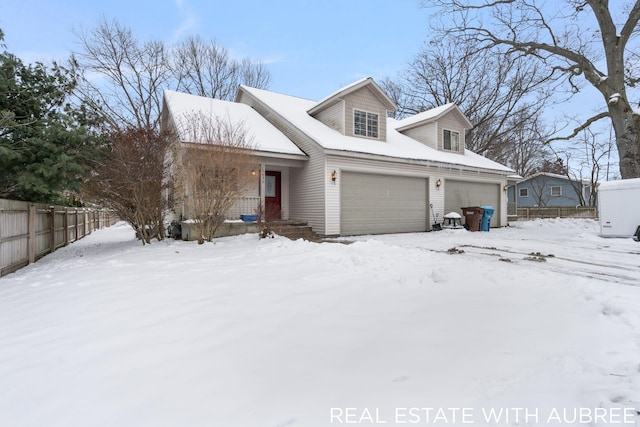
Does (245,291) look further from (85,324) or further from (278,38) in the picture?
(278,38)

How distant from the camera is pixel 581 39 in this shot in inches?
541

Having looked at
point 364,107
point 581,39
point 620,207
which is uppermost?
point 581,39

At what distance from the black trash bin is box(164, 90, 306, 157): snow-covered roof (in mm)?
7626

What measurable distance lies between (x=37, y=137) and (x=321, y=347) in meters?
8.63

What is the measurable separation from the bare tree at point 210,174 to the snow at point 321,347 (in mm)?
3430

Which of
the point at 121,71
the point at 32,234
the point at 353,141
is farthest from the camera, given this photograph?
the point at 121,71

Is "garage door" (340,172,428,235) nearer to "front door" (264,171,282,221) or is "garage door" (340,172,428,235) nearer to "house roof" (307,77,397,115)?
"front door" (264,171,282,221)

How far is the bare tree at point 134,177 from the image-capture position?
766cm

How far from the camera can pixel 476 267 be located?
16.9ft

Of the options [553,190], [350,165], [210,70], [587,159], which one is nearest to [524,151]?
[587,159]

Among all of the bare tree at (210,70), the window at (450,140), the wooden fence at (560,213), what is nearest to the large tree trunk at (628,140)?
the window at (450,140)

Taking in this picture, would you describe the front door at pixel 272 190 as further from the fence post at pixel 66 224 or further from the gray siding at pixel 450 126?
the gray siding at pixel 450 126

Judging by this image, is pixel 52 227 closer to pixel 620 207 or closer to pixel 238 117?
pixel 238 117

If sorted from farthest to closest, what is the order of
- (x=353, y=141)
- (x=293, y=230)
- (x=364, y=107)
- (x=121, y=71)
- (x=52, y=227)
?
(x=121, y=71), (x=364, y=107), (x=353, y=141), (x=293, y=230), (x=52, y=227)
